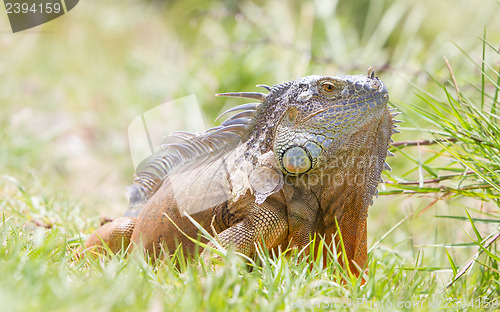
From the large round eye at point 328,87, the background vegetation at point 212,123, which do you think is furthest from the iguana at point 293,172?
the background vegetation at point 212,123

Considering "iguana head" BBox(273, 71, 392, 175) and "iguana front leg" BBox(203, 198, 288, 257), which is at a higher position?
"iguana head" BBox(273, 71, 392, 175)

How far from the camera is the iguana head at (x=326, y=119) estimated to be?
3053mm

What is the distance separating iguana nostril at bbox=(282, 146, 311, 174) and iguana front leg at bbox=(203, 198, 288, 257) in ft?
0.85

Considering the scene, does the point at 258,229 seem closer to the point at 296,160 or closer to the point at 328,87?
the point at 296,160

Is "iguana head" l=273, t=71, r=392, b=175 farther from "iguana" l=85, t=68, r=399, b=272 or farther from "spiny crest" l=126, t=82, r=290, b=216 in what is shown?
"spiny crest" l=126, t=82, r=290, b=216

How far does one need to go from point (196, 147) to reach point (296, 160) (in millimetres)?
906

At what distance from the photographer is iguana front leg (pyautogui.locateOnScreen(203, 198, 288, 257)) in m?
2.96

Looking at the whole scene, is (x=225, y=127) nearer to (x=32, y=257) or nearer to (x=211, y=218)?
(x=211, y=218)

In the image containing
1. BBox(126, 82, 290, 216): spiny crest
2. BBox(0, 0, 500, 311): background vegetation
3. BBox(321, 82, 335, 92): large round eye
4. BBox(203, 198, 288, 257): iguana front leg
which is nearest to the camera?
BBox(0, 0, 500, 311): background vegetation

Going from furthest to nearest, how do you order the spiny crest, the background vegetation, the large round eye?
the spiny crest, the large round eye, the background vegetation

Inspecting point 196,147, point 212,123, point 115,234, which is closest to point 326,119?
point 196,147

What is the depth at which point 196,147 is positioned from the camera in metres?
3.61

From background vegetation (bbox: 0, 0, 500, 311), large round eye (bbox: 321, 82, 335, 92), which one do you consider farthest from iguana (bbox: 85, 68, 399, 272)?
background vegetation (bbox: 0, 0, 500, 311)

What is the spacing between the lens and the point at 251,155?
3287 millimetres
